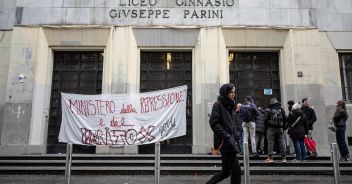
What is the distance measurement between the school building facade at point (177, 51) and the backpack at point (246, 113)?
2292 millimetres

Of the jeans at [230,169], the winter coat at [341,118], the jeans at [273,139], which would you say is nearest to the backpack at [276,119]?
the jeans at [273,139]

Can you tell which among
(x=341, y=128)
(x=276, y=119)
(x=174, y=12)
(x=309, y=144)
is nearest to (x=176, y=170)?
(x=276, y=119)

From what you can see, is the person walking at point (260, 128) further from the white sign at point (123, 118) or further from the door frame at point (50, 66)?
the door frame at point (50, 66)

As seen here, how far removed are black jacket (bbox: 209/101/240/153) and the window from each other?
10214mm

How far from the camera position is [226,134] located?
7.11 metres

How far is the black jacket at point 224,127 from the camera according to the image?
23.1 ft

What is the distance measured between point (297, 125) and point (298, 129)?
5.2 inches

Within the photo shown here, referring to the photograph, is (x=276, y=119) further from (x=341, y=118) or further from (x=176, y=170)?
(x=176, y=170)

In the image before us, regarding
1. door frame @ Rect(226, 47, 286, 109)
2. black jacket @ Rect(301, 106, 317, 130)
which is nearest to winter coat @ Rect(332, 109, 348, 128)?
black jacket @ Rect(301, 106, 317, 130)

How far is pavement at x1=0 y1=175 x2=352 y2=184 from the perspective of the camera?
390 inches

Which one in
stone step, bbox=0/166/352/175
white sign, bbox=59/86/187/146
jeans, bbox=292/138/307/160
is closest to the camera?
stone step, bbox=0/166/352/175

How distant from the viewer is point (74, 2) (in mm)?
15672

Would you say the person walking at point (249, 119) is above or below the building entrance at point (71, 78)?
below

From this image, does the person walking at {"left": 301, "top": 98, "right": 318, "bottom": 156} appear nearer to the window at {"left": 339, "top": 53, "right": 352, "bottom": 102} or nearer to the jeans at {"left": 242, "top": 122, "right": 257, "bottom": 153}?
the jeans at {"left": 242, "top": 122, "right": 257, "bottom": 153}
